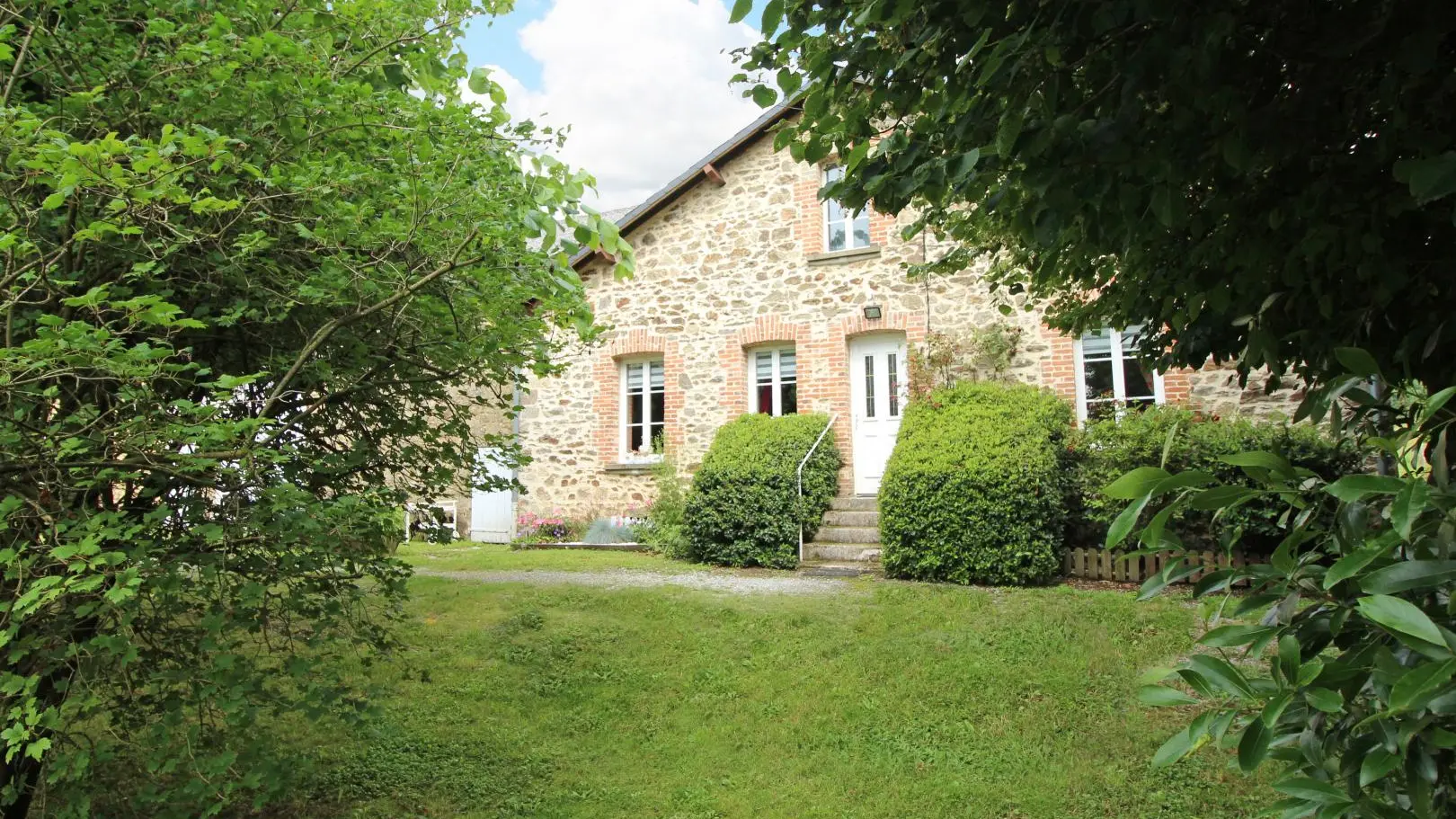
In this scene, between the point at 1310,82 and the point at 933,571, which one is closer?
the point at 1310,82

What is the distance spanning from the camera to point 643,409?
491 inches

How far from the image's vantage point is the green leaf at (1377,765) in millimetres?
992

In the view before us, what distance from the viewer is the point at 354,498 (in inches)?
111

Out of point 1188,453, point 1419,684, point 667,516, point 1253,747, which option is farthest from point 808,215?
point 1419,684

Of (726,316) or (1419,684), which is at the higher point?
(726,316)

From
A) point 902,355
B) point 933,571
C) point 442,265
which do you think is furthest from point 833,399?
point 442,265

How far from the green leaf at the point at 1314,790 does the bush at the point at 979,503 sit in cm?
672

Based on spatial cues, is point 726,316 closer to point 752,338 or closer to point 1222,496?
point 752,338

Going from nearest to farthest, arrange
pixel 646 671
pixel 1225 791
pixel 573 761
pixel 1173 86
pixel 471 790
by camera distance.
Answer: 1. pixel 1173 86
2. pixel 1225 791
3. pixel 471 790
4. pixel 573 761
5. pixel 646 671

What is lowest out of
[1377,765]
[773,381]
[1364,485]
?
[1377,765]

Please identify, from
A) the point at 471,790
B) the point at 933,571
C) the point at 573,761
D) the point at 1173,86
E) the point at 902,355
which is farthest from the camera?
the point at 902,355

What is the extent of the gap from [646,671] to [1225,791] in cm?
328

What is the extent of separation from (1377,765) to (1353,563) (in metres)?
0.26

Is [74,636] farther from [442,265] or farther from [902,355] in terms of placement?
[902,355]
